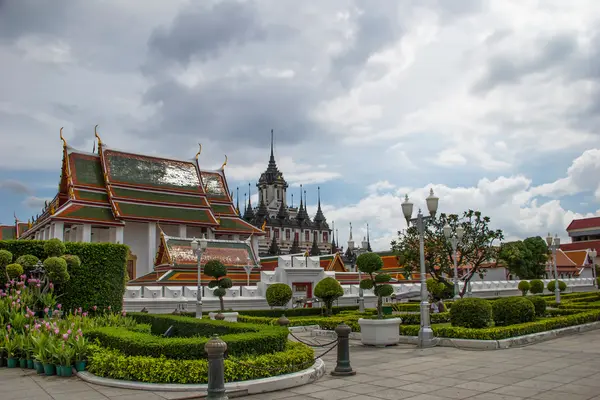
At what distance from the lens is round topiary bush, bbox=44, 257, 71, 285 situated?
16.3 meters

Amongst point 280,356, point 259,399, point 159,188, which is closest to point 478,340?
point 280,356

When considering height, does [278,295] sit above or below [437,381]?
above

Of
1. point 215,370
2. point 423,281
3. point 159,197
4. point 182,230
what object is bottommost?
point 215,370

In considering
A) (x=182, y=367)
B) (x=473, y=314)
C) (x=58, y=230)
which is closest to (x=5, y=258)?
(x=182, y=367)

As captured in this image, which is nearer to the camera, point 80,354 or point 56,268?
point 80,354

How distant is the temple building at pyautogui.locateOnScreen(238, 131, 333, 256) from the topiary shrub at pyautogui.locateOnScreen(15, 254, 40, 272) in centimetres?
8793

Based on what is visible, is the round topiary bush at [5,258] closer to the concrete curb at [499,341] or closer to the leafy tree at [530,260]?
the concrete curb at [499,341]

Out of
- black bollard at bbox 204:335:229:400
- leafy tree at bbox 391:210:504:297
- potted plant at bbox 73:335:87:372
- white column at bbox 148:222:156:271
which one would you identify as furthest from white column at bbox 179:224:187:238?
black bollard at bbox 204:335:229:400

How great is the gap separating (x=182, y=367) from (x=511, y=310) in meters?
11.6

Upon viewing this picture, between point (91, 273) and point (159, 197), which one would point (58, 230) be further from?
point (91, 273)

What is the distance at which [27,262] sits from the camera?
16.8m

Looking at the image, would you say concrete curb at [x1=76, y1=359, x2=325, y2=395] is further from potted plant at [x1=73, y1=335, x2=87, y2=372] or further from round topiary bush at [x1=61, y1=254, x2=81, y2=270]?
round topiary bush at [x1=61, y1=254, x2=81, y2=270]

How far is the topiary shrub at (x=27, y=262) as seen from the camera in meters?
16.8

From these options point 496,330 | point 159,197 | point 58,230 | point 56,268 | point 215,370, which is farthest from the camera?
point 159,197
